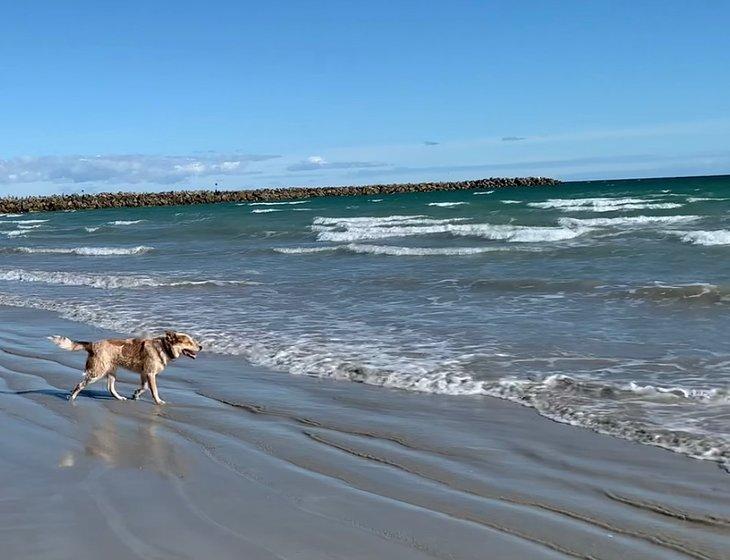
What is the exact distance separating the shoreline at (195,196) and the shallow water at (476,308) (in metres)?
61.7

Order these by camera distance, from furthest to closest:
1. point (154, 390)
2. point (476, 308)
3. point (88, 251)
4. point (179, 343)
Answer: point (88, 251) → point (476, 308) → point (179, 343) → point (154, 390)

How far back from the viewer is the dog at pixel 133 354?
7.50 m

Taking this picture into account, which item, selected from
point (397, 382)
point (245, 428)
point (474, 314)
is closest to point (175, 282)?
point (474, 314)

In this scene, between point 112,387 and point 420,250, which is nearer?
point 112,387

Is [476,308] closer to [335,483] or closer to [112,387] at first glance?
[112,387]

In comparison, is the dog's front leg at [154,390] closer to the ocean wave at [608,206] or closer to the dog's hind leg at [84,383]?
the dog's hind leg at [84,383]

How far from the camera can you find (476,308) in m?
12.7

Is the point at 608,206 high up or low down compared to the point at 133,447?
up

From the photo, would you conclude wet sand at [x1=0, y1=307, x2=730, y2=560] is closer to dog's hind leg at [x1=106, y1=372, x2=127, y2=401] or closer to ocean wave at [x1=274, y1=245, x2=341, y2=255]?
dog's hind leg at [x1=106, y1=372, x2=127, y2=401]

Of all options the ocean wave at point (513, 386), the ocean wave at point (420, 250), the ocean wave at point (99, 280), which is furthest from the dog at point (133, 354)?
the ocean wave at point (420, 250)

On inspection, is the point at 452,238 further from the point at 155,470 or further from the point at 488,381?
the point at 155,470

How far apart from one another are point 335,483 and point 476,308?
26.3 feet

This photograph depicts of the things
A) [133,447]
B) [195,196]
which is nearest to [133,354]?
[133,447]

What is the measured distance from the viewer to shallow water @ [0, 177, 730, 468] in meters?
7.57
